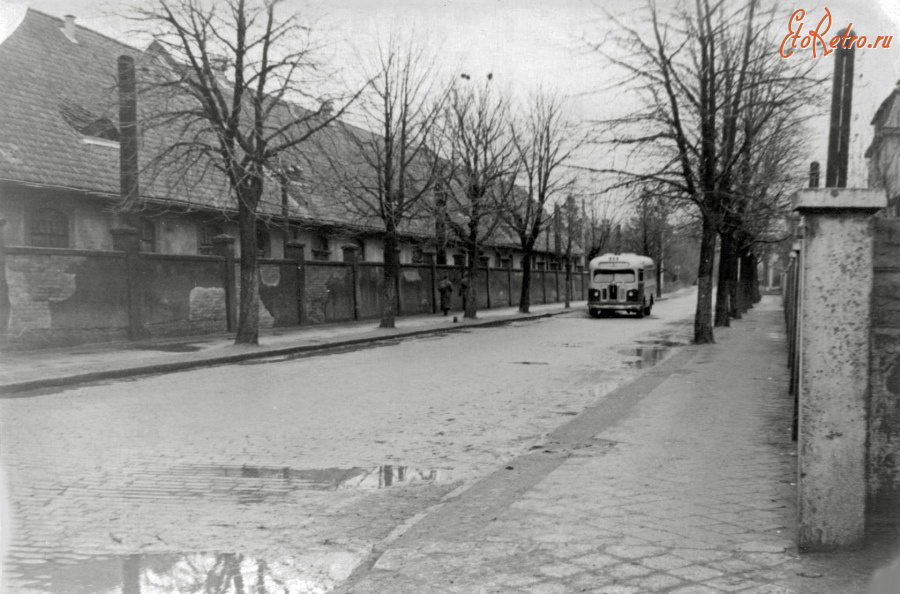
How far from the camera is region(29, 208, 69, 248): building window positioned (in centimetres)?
1919

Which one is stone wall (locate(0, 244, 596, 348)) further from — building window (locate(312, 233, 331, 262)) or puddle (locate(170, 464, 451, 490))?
puddle (locate(170, 464, 451, 490))

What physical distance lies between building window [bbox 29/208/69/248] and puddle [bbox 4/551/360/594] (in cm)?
1748

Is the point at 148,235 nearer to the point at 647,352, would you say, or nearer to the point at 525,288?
the point at 647,352

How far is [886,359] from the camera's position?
156 inches

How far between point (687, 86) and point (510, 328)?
10.6 meters

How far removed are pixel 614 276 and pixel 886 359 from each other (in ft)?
95.5

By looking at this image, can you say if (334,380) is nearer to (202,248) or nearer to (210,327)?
(210,327)

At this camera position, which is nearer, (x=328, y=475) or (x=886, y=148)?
(x=328, y=475)

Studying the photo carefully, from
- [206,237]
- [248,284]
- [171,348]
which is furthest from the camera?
[206,237]

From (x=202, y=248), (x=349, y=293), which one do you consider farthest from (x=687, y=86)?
(x=202, y=248)

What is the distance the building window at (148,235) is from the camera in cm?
2234

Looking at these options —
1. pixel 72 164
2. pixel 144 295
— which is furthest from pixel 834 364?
pixel 72 164

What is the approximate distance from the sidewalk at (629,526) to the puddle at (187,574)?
0.94 feet

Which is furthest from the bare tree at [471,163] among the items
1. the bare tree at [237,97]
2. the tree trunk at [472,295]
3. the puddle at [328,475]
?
the puddle at [328,475]
